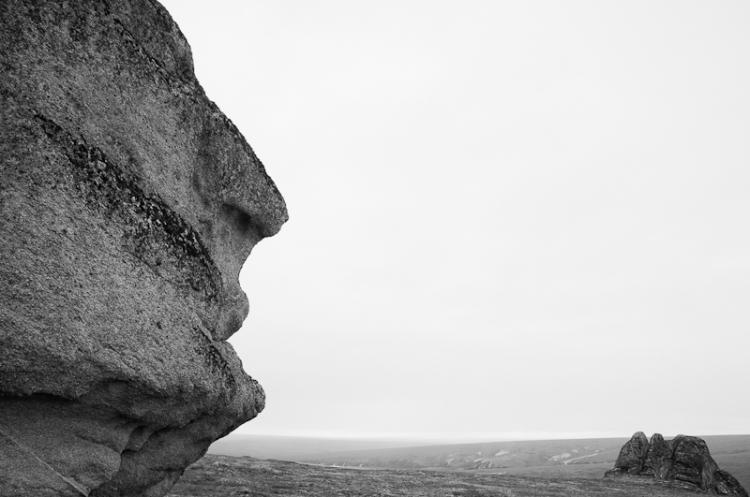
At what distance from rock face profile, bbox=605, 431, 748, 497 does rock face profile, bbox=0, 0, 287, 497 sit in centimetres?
5564

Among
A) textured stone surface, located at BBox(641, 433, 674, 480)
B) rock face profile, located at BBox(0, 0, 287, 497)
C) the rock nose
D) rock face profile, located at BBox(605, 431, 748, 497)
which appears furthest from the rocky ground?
the rock nose

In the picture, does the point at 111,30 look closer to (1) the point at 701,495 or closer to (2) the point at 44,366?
(2) the point at 44,366

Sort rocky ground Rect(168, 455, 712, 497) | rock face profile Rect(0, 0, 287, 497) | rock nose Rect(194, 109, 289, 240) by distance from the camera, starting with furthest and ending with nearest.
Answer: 1. rocky ground Rect(168, 455, 712, 497)
2. rock nose Rect(194, 109, 289, 240)
3. rock face profile Rect(0, 0, 287, 497)

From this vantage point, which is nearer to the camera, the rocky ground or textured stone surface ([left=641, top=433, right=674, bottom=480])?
the rocky ground

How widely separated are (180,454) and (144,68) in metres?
13.4

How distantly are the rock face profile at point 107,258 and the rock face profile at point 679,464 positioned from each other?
2190 inches

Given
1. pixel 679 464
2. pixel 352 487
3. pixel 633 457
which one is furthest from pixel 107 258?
pixel 633 457

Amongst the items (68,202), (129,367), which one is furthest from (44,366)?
(68,202)

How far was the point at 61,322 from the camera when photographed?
1101 cm

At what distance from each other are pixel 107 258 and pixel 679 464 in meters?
63.4

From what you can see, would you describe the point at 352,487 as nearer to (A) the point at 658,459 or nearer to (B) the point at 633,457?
(A) the point at 658,459

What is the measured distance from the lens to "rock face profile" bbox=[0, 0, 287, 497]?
10.9 metres

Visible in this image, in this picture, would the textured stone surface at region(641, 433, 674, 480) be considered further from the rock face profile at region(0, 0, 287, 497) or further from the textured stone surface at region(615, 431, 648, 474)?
the rock face profile at region(0, 0, 287, 497)

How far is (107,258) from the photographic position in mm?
12312
